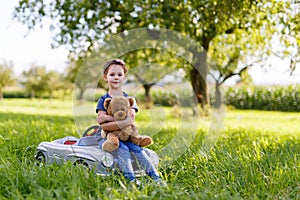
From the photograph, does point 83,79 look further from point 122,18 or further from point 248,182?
point 248,182

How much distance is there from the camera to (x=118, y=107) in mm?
3246

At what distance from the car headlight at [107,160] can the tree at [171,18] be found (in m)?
3.51

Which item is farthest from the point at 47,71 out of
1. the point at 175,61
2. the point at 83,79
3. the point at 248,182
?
the point at 248,182

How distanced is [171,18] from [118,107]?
13.2 ft

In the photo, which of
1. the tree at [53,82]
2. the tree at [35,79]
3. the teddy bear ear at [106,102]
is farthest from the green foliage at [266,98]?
the teddy bear ear at [106,102]

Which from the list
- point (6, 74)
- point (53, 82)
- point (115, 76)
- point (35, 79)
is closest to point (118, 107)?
point (115, 76)

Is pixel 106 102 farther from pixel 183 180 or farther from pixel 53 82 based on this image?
pixel 53 82

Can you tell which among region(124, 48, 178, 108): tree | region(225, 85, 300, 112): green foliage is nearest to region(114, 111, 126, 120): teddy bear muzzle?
region(124, 48, 178, 108): tree

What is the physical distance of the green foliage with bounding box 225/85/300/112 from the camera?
64.3 feet

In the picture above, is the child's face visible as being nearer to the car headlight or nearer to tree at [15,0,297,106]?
the car headlight

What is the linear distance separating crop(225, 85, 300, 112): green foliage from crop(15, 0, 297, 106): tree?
11.6 m

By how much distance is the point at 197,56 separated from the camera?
7301mm

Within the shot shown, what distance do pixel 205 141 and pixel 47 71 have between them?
67.7 ft

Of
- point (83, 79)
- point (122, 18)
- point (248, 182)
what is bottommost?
point (248, 182)
